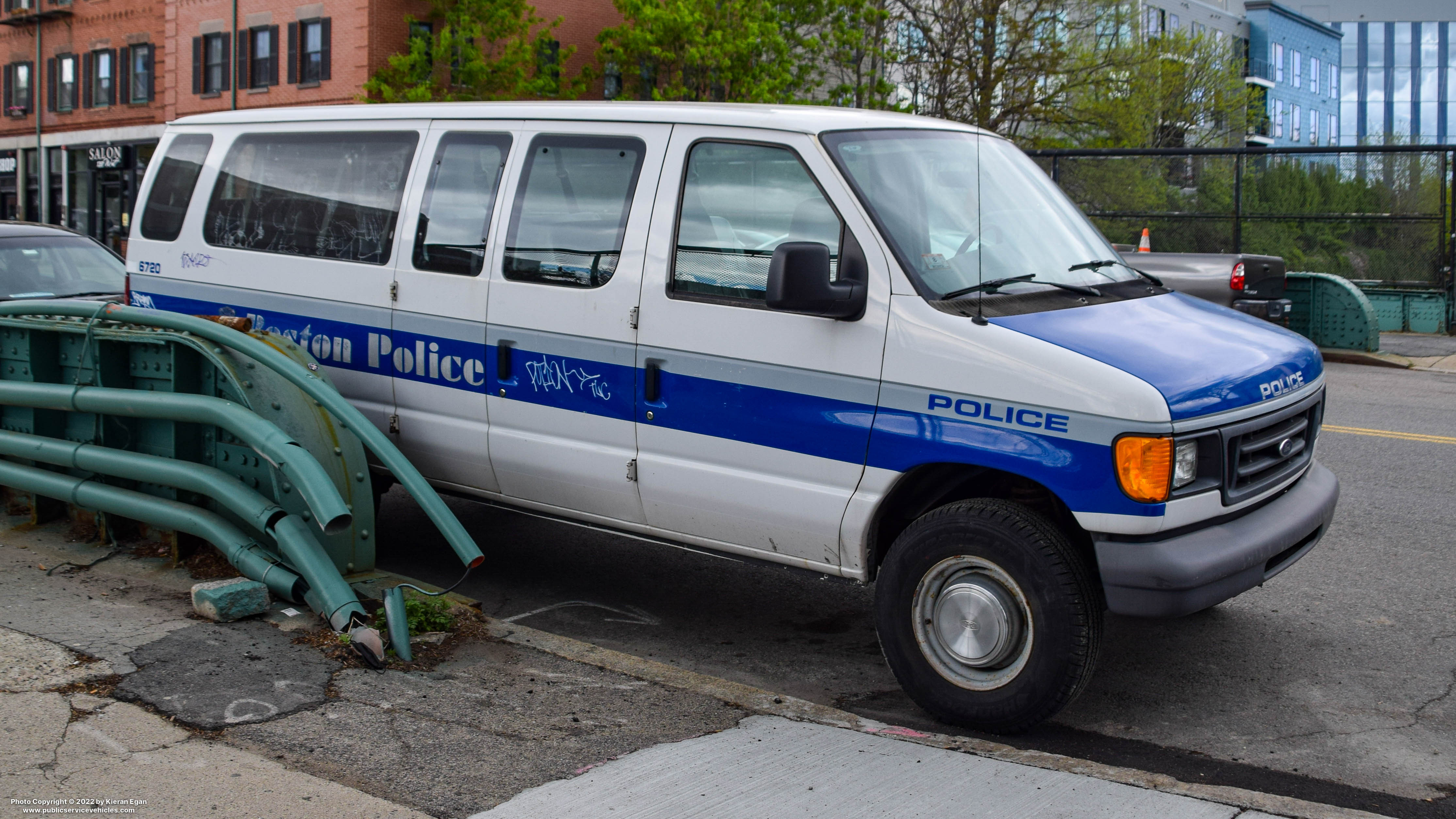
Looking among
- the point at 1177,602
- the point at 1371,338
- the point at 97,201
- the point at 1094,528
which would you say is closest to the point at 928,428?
the point at 1094,528

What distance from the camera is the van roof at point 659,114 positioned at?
4.91 m

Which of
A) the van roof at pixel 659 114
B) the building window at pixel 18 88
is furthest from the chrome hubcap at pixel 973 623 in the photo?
the building window at pixel 18 88

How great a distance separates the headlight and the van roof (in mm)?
1703

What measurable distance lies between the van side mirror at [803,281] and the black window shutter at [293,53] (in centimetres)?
3569

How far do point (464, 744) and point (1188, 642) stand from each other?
10.4 feet

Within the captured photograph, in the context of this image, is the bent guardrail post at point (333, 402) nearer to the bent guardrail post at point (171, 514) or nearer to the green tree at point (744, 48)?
the bent guardrail post at point (171, 514)

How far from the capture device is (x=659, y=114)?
5.21 m

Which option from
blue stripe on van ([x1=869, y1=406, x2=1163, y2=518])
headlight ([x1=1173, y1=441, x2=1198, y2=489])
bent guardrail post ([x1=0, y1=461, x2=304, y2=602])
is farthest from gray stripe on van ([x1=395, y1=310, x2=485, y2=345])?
headlight ([x1=1173, y1=441, x2=1198, y2=489])

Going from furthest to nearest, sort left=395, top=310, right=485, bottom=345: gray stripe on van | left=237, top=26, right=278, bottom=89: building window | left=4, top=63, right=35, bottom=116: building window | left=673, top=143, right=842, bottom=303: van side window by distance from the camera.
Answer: left=4, top=63, right=35, bottom=116: building window < left=237, top=26, right=278, bottom=89: building window < left=395, top=310, right=485, bottom=345: gray stripe on van < left=673, top=143, right=842, bottom=303: van side window

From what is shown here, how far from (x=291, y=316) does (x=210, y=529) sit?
143cm

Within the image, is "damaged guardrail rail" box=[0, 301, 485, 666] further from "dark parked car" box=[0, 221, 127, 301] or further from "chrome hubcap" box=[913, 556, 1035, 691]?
"dark parked car" box=[0, 221, 127, 301]

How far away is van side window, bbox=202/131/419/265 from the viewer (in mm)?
6062

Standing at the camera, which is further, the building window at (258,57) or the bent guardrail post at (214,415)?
the building window at (258,57)

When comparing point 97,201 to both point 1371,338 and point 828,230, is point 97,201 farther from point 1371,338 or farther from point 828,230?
point 828,230
